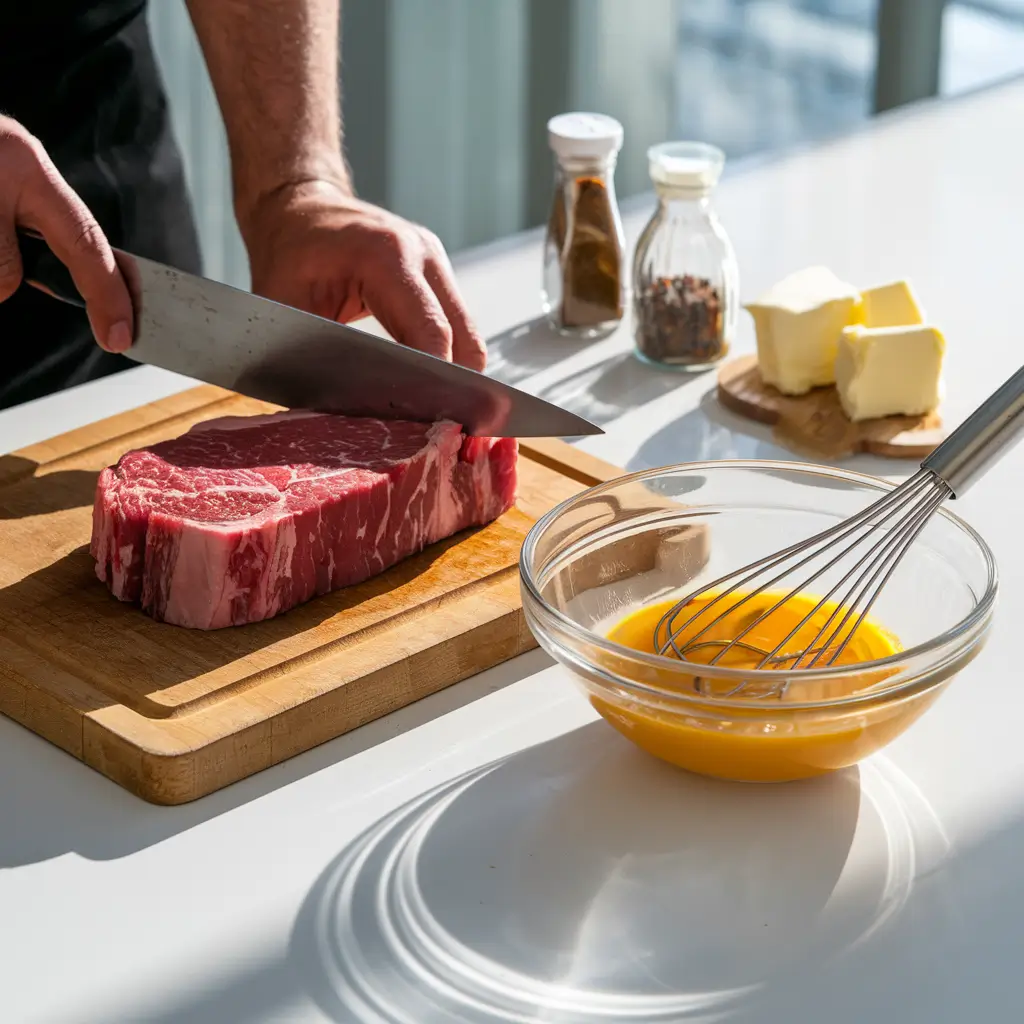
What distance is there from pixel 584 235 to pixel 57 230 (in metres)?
0.67

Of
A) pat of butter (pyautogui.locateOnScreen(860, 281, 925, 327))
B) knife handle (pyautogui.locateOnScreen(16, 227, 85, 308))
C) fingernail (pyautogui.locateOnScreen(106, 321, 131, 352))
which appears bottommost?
pat of butter (pyautogui.locateOnScreen(860, 281, 925, 327))

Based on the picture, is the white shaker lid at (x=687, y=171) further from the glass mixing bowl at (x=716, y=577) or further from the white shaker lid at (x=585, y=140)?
the glass mixing bowl at (x=716, y=577)

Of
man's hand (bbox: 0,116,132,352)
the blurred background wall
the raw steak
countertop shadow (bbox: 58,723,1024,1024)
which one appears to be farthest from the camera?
the blurred background wall

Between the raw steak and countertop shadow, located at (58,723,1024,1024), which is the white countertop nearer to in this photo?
countertop shadow, located at (58,723,1024,1024)

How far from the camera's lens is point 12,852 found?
1002mm

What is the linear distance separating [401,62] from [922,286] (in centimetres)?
208

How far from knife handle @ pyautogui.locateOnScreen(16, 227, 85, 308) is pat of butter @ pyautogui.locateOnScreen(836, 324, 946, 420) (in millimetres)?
748

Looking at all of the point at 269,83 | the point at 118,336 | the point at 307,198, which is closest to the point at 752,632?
the point at 118,336

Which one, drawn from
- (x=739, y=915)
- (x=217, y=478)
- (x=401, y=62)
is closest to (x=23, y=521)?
(x=217, y=478)

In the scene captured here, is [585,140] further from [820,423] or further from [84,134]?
[84,134]

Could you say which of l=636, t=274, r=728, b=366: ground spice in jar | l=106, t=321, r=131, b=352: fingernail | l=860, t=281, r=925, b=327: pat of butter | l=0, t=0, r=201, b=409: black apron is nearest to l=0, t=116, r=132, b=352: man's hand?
l=106, t=321, r=131, b=352: fingernail

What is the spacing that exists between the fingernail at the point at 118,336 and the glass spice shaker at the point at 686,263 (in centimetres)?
62

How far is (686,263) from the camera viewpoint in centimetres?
172

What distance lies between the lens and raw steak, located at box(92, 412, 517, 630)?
1189 mm
